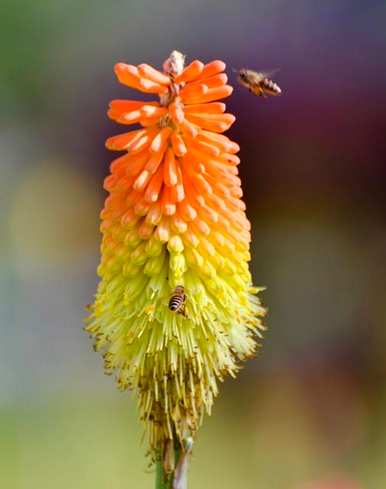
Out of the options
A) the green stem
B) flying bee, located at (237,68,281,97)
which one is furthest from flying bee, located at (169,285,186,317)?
flying bee, located at (237,68,281,97)

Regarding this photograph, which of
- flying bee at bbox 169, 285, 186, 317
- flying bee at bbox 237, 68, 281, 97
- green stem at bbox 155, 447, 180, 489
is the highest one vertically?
flying bee at bbox 237, 68, 281, 97

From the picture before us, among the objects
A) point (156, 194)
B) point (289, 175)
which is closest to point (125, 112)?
point (156, 194)

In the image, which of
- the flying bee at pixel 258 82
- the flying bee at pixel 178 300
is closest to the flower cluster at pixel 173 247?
the flying bee at pixel 178 300

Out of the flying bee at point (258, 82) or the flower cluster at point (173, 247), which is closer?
the flower cluster at point (173, 247)

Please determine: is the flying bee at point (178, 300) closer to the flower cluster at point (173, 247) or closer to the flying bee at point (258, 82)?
the flower cluster at point (173, 247)

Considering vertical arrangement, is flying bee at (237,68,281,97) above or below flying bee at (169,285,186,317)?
→ above

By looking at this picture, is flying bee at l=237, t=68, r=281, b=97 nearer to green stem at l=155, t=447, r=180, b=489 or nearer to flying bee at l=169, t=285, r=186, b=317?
flying bee at l=169, t=285, r=186, b=317
